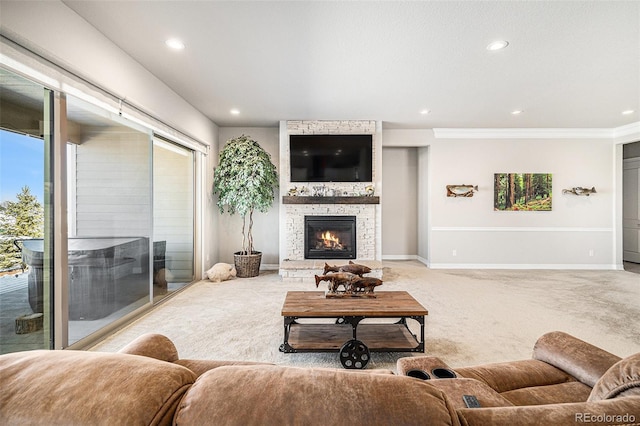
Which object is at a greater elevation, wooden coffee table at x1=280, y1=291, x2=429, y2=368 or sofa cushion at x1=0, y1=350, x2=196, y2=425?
sofa cushion at x1=0, y1=350, x2=196, y2=425

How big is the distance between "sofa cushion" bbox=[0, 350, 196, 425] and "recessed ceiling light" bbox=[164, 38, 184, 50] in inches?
110

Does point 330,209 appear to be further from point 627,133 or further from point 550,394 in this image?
point 627,133

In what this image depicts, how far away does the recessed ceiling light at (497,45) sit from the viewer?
2605mm

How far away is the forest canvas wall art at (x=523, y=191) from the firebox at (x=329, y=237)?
3011mm

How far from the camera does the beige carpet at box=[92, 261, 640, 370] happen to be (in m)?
2.42

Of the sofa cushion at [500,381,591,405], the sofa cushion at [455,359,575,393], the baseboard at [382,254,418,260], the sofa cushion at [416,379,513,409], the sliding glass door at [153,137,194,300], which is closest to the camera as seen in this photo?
the sofa cushion at [416,379,513,409]

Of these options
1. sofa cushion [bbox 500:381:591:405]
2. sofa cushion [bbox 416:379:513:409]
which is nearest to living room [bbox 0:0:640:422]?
sofa cushion [bbox 500:381:591:405]

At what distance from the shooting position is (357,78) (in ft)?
11.2

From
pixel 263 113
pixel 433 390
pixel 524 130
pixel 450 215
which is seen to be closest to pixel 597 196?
pixel 524 130

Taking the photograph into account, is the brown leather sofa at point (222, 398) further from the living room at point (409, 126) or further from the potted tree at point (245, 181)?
the potted tree at point (245, 181)

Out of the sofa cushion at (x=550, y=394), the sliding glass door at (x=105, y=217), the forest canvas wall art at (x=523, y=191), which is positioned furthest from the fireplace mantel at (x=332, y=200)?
the sofa cushion at (x=550, y=394)

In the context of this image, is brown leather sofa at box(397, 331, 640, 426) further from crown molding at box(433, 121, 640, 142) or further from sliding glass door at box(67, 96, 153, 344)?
crown molding at box(433, 121, 640, 142)

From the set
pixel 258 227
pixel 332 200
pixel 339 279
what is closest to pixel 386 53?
pixel 339 279

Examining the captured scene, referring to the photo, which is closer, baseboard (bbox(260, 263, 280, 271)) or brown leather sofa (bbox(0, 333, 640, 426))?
brown leather sofa (bbox(0, 333, 640, 426))
